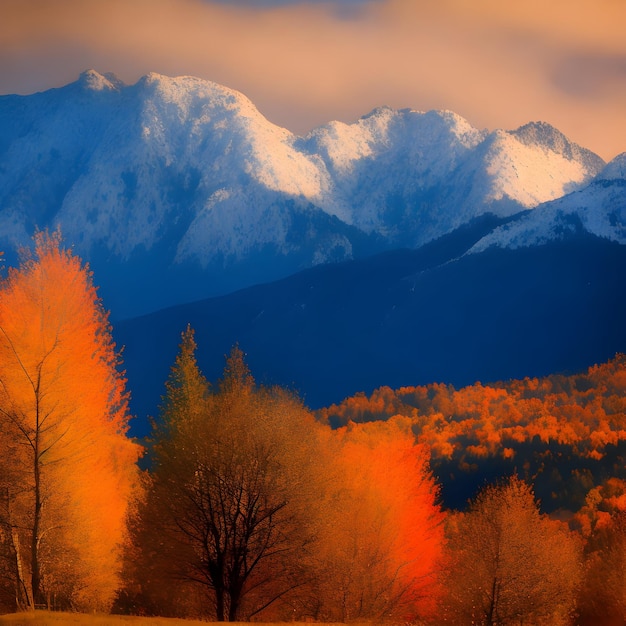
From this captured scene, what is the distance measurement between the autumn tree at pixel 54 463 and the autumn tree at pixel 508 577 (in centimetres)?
2628

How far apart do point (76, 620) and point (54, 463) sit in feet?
31.5

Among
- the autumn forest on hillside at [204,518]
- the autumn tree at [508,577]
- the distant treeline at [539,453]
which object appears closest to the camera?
the autumn forest on hillside at [204,518]

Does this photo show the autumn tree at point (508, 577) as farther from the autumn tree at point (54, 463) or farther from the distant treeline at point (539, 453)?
the distant treeline at point (539, 453)

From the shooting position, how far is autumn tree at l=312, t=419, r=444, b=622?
50.5 m

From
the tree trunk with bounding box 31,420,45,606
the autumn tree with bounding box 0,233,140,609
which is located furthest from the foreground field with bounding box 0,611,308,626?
the autumn tree with bounding box 0,233,140,609

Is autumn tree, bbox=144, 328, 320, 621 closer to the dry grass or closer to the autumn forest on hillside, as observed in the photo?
the autumn forest on hillside

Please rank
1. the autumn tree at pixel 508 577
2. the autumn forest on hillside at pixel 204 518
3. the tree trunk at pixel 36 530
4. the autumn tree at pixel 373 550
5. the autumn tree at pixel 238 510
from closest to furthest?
1. the tree trunk at pixel 36 530
2. the autumn forest on hillside at pixel 204 518
3. the autumn tree at pixel 238 510
4. the autumn tree at pixel 373 550
5. the autumn tree at pixel 508 577

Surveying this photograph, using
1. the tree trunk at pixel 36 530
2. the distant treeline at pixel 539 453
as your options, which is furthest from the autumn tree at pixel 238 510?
the distant treeline at pixel 539 453

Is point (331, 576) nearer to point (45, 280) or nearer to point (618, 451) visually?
point (45, 280)

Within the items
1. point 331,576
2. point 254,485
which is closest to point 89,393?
point 254,485

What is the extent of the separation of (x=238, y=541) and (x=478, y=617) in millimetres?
27194

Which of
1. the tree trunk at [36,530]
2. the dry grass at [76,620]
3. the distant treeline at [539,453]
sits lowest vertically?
the dry grass at [76,620]

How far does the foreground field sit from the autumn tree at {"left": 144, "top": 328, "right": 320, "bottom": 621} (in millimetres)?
6247

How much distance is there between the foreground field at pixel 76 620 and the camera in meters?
33.6
